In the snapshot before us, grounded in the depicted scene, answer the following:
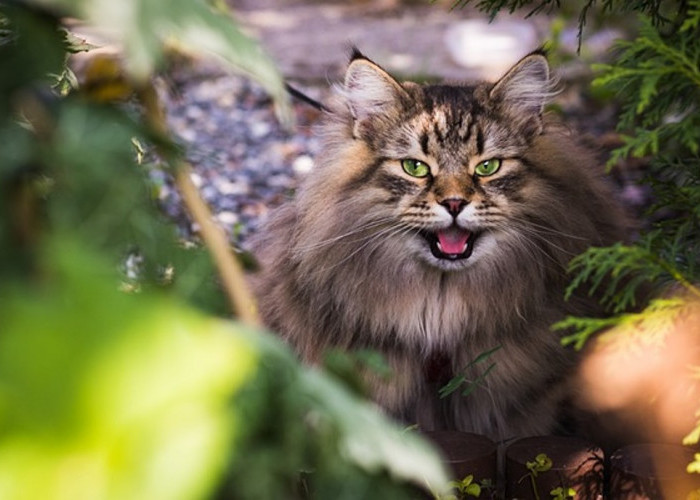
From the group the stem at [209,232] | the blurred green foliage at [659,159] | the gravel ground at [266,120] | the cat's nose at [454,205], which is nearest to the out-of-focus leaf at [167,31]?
the stem at [209,232]

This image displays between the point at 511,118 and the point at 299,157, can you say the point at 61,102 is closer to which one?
the point at 511,118

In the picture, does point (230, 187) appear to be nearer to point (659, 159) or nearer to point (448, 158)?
point (448, 158)

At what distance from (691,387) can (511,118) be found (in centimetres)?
87

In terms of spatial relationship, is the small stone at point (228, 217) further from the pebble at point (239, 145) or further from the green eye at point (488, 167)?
the green eye at point (488, 167)

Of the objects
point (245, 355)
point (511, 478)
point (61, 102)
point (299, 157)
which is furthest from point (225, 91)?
point (245, 355)

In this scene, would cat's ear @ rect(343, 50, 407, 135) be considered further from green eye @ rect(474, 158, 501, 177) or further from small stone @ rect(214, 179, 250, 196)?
small stone @ rect(214, 179, 250, 196)

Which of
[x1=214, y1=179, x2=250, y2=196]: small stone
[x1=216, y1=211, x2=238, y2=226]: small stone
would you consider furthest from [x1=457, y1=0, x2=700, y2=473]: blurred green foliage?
[x1=214, y1=179, x2=250, y2=196]: small stone

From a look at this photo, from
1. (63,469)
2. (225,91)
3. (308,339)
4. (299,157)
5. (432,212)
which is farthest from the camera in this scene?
(225,91)

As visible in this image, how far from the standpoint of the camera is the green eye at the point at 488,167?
252 centimetres

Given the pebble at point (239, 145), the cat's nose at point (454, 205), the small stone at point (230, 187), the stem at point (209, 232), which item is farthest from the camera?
the small stone at point (230, 187)

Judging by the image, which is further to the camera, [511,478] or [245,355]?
[511,478]

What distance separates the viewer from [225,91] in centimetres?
611

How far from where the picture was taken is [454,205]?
247 cm

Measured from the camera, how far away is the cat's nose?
8.10 feet
